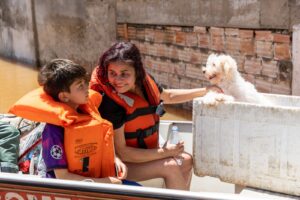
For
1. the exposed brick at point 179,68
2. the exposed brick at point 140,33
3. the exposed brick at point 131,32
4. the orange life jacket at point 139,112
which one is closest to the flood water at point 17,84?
the exposed brick at point 179,68

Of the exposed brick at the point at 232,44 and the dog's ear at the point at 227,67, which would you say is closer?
the dog's ear at the point at 227,67

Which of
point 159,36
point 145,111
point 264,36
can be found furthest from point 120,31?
point 145,111

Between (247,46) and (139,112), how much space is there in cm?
316

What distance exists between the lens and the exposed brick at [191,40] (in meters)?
6.40

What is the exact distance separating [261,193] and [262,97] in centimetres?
65

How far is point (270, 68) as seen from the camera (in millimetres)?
5461

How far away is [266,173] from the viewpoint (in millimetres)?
2734

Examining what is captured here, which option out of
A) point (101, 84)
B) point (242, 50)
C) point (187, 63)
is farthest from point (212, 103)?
point (187, 63)

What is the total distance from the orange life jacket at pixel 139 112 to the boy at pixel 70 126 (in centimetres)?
16

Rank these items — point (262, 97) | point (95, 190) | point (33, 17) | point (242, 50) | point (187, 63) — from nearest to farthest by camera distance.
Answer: point (95, 190) < point (262, 97) < point (242, 50) < point (187, 63) < point (33, 17)

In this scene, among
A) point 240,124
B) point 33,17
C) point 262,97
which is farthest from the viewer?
point 33,17

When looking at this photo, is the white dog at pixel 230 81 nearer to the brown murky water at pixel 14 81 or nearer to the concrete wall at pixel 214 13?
the concrete wall at pixel 214 13

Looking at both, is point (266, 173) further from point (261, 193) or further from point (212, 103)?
point (212, 103)

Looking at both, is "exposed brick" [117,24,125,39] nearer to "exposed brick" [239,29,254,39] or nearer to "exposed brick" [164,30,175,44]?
"exposed brick" [164,30,175,44]
